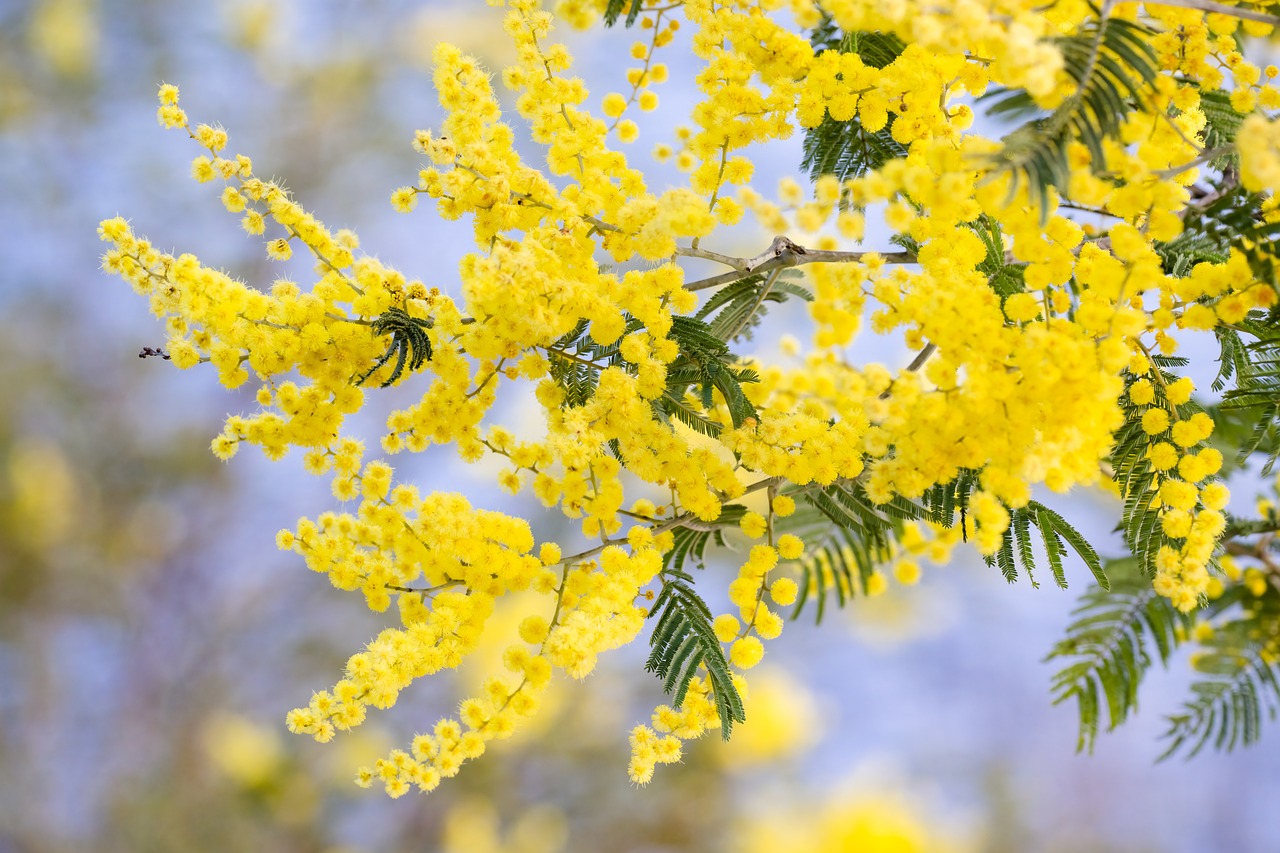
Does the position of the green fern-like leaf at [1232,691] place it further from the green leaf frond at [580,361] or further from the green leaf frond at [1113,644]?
the green leaf frond at [580,361]

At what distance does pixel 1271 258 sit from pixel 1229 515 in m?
0.48

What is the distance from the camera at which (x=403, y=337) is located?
22.7 inches

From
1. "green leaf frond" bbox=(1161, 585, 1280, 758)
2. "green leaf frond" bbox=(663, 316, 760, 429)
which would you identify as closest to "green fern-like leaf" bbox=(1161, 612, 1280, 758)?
"green leaf frond" bbox=(1161, 585, 1280, 758)

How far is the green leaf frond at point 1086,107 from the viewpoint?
0.43m

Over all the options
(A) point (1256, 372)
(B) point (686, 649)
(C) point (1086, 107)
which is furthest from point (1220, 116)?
(B) point (686, 649)

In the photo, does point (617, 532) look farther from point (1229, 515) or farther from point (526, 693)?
point (1229, 515)

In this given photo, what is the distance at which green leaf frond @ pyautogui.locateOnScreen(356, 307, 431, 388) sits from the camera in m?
0.58

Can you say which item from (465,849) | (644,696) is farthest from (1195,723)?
(465,849)

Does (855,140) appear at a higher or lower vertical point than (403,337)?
higher

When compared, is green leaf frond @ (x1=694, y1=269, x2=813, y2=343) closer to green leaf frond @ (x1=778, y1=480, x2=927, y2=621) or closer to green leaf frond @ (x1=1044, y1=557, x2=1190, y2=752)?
green leaf frond @ (x1=778, y1=480, x2=927, y2=621)

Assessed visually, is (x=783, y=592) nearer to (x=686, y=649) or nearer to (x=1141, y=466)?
(x=686, y=649)

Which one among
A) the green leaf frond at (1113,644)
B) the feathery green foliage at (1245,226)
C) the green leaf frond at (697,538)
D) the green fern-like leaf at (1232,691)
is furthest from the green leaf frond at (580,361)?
the green fern-like leaf at (1232,691)

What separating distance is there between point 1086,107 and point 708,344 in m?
0.26

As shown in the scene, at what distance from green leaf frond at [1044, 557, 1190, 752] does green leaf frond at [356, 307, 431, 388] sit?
61 cm
